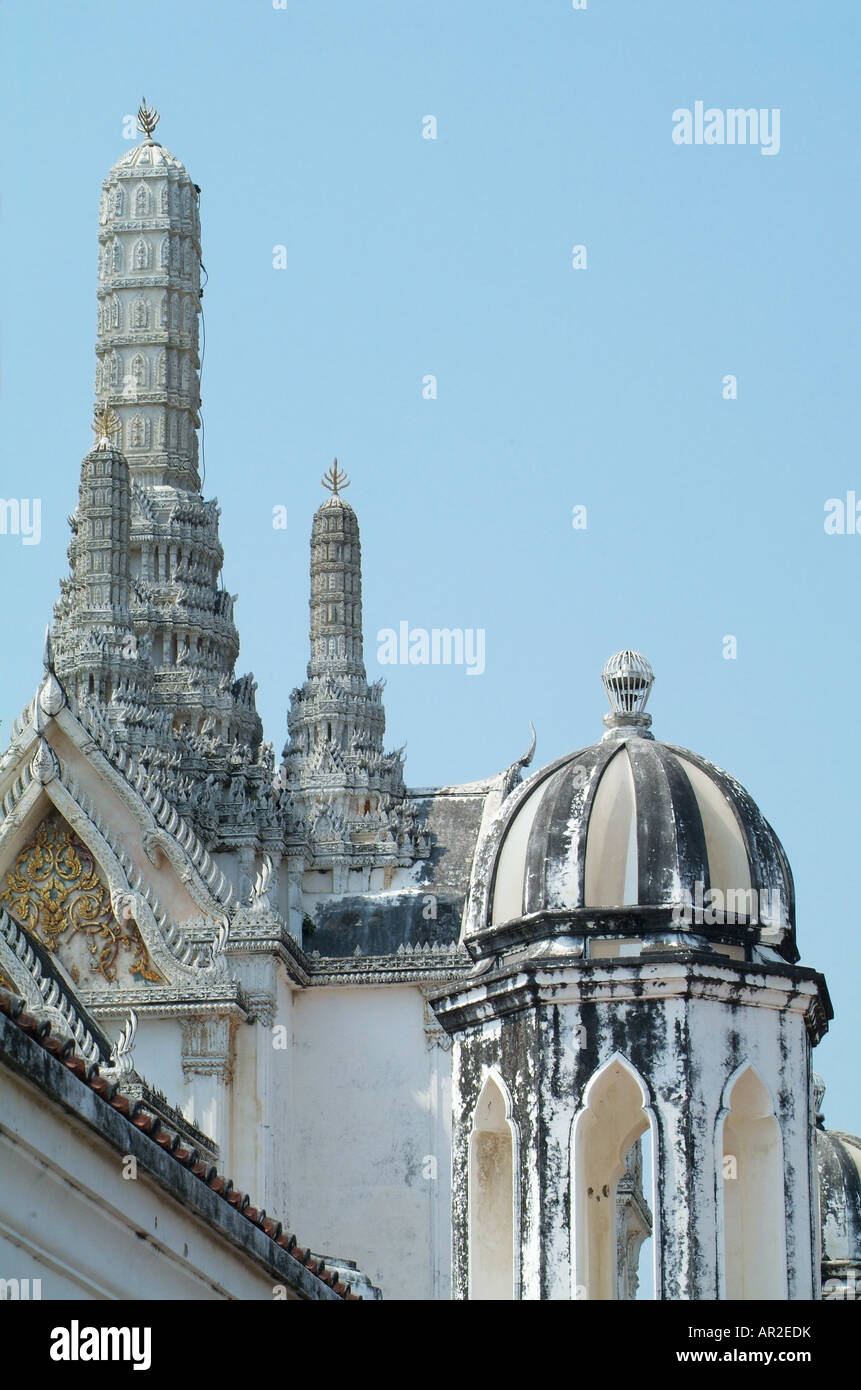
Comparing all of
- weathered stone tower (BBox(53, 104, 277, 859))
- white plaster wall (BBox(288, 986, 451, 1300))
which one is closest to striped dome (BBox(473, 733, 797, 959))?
white plaster wall (BBox(288, 986, 451, 1300))

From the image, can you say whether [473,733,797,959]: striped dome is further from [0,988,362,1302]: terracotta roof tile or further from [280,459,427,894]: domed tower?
[280,459,427,894]: domed tower

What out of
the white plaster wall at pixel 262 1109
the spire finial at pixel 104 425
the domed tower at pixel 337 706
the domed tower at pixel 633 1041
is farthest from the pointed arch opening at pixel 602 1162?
the spire finial at pixel 104 425

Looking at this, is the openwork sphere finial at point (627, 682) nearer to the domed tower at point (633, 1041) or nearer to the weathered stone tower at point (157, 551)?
the domed tower at point (633, 1041)

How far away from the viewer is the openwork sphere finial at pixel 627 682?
650 inches

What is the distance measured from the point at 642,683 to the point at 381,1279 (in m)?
19.7

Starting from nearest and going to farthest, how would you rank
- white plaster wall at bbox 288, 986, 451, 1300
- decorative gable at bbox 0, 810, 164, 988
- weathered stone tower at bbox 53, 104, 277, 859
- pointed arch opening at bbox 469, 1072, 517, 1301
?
pointed arch opening at bbox 469, 1072, 517, 1301 → decorative gable at bbox 0, 810, 164, 988 → white plaster wall at bbox 288, 986, 451, 1300 → weathered stone tower at bbox 53, 104, 277, 859

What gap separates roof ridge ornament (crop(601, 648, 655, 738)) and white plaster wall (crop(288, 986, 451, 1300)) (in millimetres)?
18650

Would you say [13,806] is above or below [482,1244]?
above

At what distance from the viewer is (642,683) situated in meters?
16.7

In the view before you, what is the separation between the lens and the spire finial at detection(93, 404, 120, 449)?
160ft

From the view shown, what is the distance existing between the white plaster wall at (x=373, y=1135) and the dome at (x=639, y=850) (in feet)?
62.3
